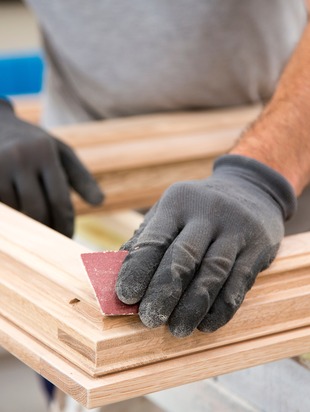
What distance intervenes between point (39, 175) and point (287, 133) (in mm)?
381

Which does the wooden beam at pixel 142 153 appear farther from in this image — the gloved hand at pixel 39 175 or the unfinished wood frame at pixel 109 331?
the unfinished wood frame at pixel 109 331

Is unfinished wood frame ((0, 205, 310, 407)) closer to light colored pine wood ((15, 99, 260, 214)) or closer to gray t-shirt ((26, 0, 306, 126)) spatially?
light colored pine wood ((15, 99, 260, 214))

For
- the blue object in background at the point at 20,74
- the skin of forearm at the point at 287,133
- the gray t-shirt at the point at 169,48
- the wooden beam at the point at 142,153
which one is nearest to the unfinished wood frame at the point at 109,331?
the skin of forearm at the point at 287,133

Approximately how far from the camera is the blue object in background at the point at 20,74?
216 cm

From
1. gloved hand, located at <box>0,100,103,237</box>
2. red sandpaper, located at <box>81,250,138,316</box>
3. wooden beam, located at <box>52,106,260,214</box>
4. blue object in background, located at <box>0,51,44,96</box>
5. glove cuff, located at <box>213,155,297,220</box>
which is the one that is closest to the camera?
red sandpaper, located at <box>81,250,138,316</box>

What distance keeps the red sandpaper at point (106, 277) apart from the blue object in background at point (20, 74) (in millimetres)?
1442

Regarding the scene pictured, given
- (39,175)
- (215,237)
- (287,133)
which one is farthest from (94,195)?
(215,237)

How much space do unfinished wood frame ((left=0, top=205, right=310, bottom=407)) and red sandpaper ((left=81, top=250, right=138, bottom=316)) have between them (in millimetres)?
13

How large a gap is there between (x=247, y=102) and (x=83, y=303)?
0.98 meters

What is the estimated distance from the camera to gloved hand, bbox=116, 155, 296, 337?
0.71 meters

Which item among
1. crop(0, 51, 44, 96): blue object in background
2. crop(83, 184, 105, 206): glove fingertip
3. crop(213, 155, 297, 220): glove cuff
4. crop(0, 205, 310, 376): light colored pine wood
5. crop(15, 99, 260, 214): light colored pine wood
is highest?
crop(213, 155, 297, 220): glove cuff

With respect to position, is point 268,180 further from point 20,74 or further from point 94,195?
point 20,74

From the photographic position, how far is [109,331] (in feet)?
2.34

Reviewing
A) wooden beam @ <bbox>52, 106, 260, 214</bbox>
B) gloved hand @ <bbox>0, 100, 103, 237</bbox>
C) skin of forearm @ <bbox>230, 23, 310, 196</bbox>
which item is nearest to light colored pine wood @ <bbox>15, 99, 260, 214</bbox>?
wooden beam @ <bbox>52, 106, 260, 214</bbox>
